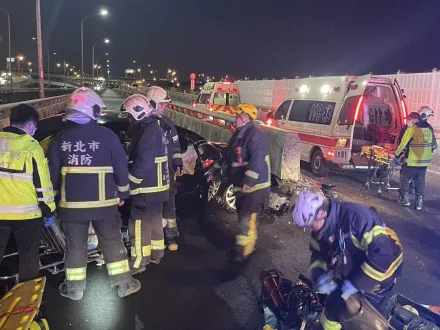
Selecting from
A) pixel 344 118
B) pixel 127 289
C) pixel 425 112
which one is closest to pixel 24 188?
pixel 127 289

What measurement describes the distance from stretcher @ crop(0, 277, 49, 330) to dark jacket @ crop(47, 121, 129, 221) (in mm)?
743

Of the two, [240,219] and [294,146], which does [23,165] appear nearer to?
[240,219]

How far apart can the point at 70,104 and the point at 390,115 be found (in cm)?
885

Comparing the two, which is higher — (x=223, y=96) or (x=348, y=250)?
(x=223, y=96)

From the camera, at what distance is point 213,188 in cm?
720

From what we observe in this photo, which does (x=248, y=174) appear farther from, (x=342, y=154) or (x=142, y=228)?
(x=342, y=154)

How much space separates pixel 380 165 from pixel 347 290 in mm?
6595

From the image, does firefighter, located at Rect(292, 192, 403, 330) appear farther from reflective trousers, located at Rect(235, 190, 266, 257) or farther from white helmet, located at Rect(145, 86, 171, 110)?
white helmet, located at Rect(145, 86, 171, 110)

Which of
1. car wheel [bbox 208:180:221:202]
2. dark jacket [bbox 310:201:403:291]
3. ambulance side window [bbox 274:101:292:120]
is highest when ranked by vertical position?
ambulance side window [bbox 274:101:292:120]

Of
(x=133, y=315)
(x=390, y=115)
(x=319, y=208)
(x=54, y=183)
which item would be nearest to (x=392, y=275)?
(x=319, y=208)

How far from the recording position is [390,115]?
10.5m


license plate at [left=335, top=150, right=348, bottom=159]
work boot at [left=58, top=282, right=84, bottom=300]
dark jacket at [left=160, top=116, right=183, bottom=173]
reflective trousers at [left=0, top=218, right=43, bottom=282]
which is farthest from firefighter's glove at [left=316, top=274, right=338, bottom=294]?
Answer: license plate at [left=335, top=150, right=348, bottom=159]

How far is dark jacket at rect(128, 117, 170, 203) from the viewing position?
177 inches

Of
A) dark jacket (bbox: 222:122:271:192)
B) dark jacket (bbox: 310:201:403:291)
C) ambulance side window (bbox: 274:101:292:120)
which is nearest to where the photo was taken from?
dark jacket (bbox: 310:201:403:291)
